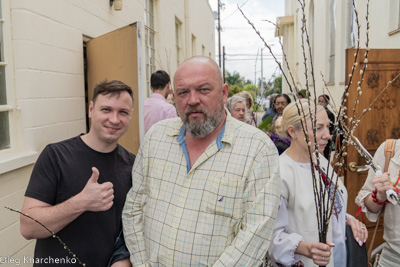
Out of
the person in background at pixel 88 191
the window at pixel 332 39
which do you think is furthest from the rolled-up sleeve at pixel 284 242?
the window at pixel 332 39

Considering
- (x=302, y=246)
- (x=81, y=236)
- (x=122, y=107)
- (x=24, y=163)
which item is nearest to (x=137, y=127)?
(x=24, y=163)

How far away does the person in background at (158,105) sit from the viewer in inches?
171

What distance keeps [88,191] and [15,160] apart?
1176 millimetres

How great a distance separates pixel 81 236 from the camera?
1.82m

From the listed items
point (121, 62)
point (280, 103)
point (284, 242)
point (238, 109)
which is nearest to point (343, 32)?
point (280, 103)

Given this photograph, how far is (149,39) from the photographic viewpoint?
6.80m

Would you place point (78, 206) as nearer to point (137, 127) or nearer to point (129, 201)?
point (129, 201)

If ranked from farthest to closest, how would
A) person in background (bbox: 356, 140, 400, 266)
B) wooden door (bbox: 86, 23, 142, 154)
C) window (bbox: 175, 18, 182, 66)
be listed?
window (bbox: 175, 18, 182, 66), wooden door (bbox: 86, 23, 142, 154), person in background (bbox: 356, 140, 400, 266)

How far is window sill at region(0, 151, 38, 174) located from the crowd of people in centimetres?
79

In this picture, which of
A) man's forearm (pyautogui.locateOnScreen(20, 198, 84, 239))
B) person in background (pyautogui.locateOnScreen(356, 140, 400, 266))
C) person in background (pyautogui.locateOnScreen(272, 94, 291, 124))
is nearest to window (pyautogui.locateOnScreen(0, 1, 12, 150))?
man's forearm (pyautogui.locateOnScreen(20, 198, 84, 239))

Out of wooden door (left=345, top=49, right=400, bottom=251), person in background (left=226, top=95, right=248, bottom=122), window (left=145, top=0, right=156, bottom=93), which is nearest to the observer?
wooden door (left=345, top=49, right=400, bottom=251)

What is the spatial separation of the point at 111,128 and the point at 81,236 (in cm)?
62

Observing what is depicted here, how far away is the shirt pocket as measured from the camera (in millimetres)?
1640

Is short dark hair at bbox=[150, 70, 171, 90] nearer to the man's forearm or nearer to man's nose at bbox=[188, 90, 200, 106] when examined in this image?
man's nose at bbox=[188, 90, 200, 106]
